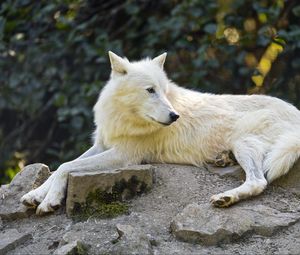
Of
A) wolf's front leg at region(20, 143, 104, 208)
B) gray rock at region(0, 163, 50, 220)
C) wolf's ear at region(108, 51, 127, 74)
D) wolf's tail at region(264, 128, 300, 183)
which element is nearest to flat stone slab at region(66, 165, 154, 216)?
wolf's front leg at region(20, 143, 104, 208)

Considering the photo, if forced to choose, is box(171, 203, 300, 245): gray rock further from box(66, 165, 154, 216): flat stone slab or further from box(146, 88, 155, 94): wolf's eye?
box(146, 88, 155, 94): wolf's eye

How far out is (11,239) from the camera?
14.9 ft

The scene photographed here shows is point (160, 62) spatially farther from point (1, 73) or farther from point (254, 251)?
point (1, 73)

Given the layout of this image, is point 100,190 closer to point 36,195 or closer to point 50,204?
point 50,204

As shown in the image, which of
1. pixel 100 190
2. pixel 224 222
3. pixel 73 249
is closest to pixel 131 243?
pixel 73 249

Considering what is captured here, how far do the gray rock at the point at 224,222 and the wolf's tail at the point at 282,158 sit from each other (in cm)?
44

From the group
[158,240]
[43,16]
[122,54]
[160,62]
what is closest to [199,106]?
[160,62]

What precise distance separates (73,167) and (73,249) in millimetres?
1079

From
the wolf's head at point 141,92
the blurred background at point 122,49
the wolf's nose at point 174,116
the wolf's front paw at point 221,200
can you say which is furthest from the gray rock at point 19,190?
the blurred background at point 122,49

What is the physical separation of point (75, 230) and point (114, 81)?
137cm

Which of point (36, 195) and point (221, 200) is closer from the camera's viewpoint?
point (221, 200)

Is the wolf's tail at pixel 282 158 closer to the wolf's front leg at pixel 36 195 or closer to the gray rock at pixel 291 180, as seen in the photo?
the gray rock at pixel 291 180

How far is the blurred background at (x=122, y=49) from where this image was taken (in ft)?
26.6

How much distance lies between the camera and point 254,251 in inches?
164
